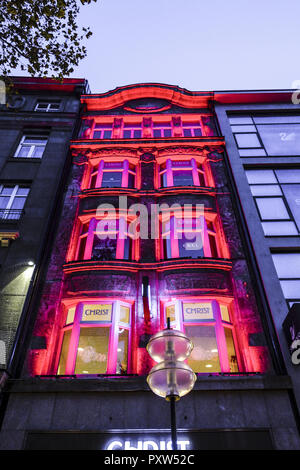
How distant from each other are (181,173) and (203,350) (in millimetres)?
9826

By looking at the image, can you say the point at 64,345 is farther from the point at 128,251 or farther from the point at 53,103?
the point at 53,103

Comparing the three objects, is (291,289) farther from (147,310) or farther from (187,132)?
(187,132)

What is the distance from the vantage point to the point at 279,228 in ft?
46.4

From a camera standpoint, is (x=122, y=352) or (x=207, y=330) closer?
(x=122, y=352)

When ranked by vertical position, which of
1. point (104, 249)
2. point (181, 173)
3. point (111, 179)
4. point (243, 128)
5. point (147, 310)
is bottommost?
Result: point (147, 310)

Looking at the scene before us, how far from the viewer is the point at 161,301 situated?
12070 millimetres

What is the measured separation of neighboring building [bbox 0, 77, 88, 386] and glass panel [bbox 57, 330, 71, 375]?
1397 mm

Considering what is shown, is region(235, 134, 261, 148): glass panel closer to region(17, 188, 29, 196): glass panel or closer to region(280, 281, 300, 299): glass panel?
region(280, 281, 300, 299): glass panel

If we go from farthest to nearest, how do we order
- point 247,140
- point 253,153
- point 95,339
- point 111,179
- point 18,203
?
point 247,140 < point 253,153 < point 111,179 < point 18,203 < point 95,339

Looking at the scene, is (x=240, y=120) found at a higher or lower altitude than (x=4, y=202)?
higher

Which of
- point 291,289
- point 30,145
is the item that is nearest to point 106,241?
point 291,289

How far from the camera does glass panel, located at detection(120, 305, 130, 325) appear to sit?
11623 mm
